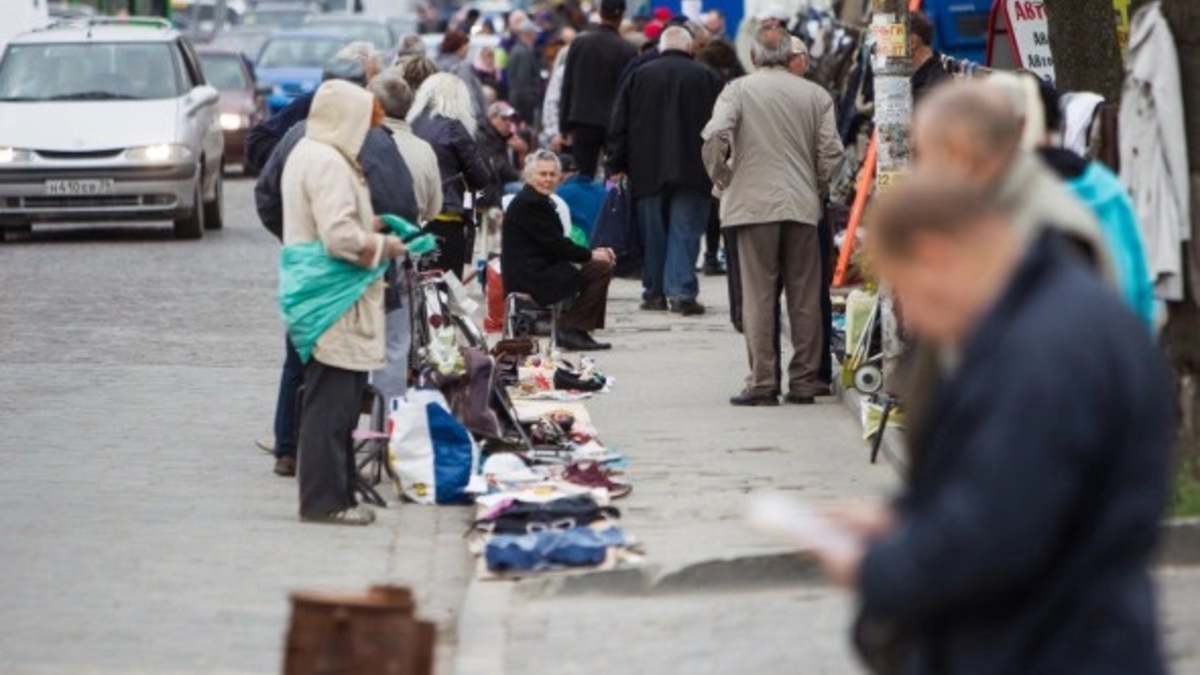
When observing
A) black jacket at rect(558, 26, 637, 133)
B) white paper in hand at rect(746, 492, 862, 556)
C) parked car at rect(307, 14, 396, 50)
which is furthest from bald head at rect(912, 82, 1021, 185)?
parked car at rect(307, 14, 396, 50)

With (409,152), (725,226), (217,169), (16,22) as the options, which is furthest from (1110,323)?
(16,22)

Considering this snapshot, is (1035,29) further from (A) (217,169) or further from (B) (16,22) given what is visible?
(B) (16,22)

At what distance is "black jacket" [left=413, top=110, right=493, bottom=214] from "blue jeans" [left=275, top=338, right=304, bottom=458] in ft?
10.8

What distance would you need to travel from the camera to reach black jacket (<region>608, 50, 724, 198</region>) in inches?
748

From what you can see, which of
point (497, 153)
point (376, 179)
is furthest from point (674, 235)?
point (376, 179)

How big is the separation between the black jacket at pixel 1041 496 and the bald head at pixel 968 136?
0.57 m

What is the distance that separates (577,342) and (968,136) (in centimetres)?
1262

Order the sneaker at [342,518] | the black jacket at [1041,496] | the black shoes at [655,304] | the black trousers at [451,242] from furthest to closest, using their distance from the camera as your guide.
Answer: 1. the black shoes at [655,304]
2. the black trousers at [451,242]
3. the sneaker at [342,518]
4. the black jacket at [1041,496]

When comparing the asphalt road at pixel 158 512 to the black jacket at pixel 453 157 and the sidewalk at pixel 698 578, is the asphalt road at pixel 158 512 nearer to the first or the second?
the sidewalk at pixel 698 578

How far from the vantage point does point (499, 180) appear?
2325cm

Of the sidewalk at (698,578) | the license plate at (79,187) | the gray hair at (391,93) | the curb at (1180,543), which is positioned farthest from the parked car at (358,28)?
the curb at (1180,543)

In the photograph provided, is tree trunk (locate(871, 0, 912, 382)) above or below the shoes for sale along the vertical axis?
above

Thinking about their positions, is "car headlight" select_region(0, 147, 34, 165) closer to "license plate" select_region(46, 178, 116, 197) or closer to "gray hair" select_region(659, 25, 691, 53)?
"license plate" select_region(46, 178, 116, 197)

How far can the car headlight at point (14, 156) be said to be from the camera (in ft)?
80.9
